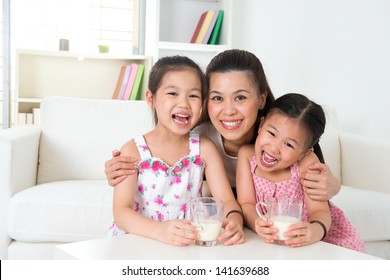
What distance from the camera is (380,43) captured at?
10.7ft

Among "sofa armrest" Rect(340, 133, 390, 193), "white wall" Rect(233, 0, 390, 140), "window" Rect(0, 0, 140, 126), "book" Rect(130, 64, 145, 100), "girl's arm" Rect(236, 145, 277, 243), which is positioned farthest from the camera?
"window" Rect(0, 0, 140, 126)

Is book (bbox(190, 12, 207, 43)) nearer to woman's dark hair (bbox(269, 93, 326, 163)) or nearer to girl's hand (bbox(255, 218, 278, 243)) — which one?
woman's dark hair (bbox(269, 93, 326, 163))

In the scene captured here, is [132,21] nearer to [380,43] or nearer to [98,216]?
[380,43]

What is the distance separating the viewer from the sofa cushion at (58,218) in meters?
2.18

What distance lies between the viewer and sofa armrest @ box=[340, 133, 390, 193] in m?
2.56

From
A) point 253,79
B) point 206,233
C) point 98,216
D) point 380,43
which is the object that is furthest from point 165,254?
point 380,43

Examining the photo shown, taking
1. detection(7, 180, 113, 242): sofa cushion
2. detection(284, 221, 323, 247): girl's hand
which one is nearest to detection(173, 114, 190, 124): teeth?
detection(284, 221, 323, 247): girl's hand

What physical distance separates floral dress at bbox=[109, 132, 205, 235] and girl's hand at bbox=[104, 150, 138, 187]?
78mm

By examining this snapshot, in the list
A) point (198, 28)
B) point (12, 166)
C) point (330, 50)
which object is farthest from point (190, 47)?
point (12, 166)

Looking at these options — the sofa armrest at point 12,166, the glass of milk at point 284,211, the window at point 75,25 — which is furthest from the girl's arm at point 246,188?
the window at point 75,25

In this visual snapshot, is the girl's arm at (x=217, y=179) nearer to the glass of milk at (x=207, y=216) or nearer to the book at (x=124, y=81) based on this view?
the glass of milk at (x=207, y=216)

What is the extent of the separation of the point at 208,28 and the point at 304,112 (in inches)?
95.0

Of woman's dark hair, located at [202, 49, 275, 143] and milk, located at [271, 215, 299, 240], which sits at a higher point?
woman's dark hair, located at [202, 49, 275, 143]

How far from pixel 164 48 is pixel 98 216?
176 cm
